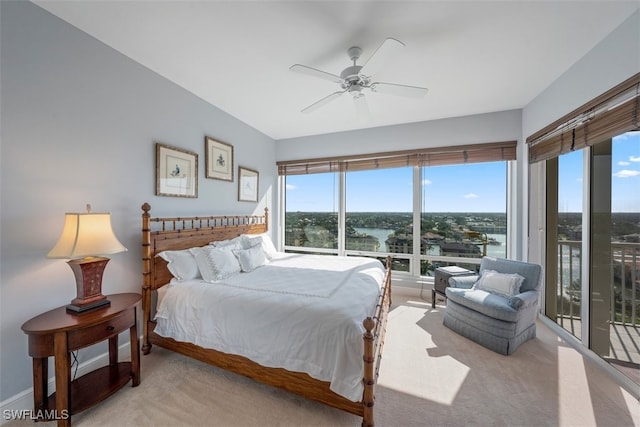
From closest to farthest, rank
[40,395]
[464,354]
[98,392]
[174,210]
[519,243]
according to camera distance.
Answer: [40,395]
[98,392]
[464,354]
[174,210]
[519,243]

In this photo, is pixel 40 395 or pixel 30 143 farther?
pixel 30 143

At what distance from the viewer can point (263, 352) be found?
1.75 m

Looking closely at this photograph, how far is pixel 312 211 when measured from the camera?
490 centimetres

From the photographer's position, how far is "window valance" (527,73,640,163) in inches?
72.6

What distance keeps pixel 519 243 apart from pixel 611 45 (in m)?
2.40

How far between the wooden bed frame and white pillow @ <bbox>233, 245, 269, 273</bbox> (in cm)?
57

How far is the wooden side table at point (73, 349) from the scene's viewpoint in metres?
1.48

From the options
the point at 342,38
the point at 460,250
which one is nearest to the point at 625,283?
the point at 460,250

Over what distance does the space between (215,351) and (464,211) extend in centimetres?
391

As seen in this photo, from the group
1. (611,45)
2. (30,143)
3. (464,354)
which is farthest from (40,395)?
(611,45)

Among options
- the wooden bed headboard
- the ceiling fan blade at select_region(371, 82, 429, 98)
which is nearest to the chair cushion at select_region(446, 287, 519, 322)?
the ceiling fan blade at select_region(371, 82, 429, 98)

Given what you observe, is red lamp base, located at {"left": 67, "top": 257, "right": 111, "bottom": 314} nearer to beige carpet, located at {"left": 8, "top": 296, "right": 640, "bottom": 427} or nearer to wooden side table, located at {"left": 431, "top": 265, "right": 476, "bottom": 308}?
beige carpet, located at {"left": 8, "top": 296, "right": 640, "bottom": 427}

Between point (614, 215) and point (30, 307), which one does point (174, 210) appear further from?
point (614, 215)

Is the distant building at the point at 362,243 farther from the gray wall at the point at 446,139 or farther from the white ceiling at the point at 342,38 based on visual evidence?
the white ceiling at the point at 342,38
